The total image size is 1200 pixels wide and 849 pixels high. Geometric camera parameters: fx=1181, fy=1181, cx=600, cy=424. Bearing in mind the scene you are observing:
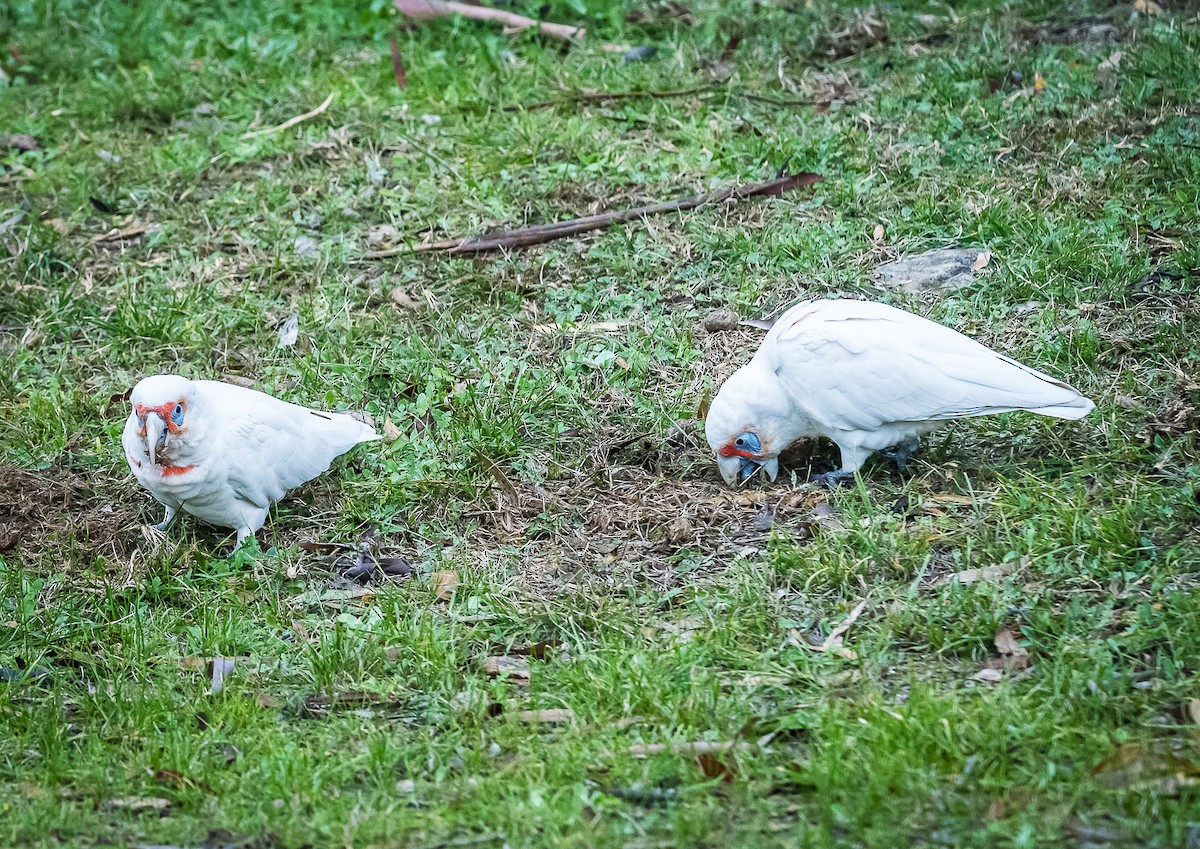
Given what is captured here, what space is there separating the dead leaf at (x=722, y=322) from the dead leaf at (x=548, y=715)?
7.76ft

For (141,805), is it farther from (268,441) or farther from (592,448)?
(592,448)

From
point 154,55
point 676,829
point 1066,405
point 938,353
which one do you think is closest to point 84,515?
point 676,829

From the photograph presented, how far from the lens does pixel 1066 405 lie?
Answer: 13.1 feet

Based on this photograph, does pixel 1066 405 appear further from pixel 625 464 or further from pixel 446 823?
pixel 446 823

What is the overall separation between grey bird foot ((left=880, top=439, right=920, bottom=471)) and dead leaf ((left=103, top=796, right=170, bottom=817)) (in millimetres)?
2721

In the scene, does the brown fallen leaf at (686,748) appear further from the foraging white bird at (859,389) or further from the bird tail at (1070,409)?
the bird tail at (1070,409)

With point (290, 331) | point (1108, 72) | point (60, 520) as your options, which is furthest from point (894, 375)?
point (1108, 72)

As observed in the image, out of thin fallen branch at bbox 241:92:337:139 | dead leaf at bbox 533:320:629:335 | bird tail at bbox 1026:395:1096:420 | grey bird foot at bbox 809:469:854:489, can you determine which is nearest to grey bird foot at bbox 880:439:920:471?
grey bird foot at bbox 809:469:854:489

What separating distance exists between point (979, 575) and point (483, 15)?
5.52 m

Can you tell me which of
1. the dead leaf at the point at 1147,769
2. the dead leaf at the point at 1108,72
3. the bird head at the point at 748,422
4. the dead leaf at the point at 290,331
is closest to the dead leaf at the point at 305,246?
the dead leaf at the point at 290,331

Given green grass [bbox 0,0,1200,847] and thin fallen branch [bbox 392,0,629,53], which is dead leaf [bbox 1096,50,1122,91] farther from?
thin fallen branch [bbox 392,0,629,53]

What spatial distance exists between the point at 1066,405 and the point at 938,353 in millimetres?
453

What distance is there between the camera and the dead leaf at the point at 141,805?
10.2ft

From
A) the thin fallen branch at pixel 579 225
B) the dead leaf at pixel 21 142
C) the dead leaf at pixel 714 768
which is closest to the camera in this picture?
the dead leaf at pixel 714 768
